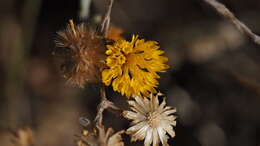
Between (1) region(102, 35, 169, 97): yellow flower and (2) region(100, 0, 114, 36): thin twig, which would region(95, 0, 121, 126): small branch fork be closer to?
(2) region(100, 0, 114, 36): thin twig

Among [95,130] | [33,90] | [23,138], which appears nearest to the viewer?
[95,130]

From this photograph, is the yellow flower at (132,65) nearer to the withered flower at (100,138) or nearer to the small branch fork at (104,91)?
the small branch fork at (104,91)

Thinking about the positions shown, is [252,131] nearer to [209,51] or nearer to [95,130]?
[209,51]

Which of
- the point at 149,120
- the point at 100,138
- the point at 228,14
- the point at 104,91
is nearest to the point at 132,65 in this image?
the point at 104,91

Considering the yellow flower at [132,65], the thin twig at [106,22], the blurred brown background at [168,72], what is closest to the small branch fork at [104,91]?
the thin twig at [106,22]

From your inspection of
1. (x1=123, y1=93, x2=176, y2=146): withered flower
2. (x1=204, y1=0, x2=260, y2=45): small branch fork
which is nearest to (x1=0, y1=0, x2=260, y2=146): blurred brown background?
(x1=204, y1=0, x2=260, y2=45): small branch fork

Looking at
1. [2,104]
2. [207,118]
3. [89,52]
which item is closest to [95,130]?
[89,52]

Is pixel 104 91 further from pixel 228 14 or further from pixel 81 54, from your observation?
pixel 228 14
